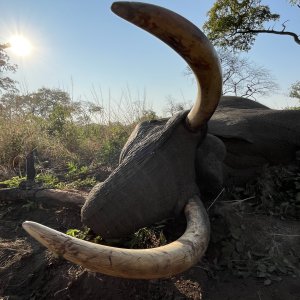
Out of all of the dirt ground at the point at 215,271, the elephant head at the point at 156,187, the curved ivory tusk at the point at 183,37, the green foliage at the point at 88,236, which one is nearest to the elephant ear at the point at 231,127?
the elephant head at the point at 156,187

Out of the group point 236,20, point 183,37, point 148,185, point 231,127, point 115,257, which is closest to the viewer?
point 115,257

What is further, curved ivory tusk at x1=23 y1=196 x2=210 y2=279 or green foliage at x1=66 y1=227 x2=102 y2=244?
green foliage at x1=66 y1=227 x2=102 y2=244

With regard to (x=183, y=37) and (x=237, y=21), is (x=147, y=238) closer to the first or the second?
(x=183, y=37)

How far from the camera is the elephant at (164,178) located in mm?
1401

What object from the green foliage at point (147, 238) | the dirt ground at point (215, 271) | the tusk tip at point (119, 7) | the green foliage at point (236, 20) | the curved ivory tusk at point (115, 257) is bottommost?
the dirt ground at point (215, 271)

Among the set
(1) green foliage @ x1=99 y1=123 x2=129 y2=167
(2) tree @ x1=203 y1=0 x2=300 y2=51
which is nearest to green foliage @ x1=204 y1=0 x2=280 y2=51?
(2) tree @ x1=203 y1=0 x2=300 y2=51

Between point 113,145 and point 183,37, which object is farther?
point 113,145

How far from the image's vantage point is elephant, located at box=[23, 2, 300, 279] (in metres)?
1.40

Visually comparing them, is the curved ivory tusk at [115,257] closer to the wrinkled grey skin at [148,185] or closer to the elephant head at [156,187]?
the elephant head at [156,187]

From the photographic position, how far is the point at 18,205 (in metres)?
3.62

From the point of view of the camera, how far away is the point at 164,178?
7.55 ft

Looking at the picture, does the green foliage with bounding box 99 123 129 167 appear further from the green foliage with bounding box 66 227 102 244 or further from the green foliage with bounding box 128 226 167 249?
the green foliage with bounding box 128 226 167 249

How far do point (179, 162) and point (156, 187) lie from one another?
267 millimetres

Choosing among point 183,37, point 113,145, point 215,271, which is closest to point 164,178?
point 215,271
